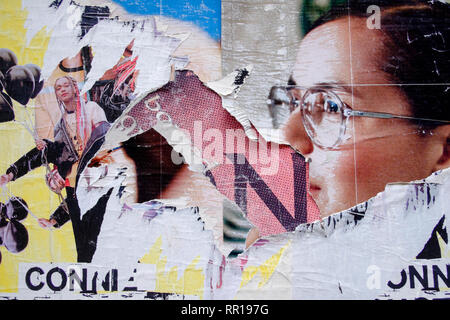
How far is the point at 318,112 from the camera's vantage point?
1520 mm

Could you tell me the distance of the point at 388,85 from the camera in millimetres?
1505

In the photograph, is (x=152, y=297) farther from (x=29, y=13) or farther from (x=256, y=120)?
(x=29, y=13)

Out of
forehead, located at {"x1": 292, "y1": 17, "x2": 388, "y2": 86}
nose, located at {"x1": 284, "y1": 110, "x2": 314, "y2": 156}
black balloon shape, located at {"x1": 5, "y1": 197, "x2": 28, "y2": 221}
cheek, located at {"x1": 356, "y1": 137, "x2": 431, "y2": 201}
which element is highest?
forehead, located at {"x1": 292, "y1": 17, "x2": 388, "y2": 86}

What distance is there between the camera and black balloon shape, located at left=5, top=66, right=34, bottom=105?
1.59 metres

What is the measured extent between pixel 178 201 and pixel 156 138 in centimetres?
29

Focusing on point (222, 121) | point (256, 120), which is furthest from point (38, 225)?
point (256, 120)

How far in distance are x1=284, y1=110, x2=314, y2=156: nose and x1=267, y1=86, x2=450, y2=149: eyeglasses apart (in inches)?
0.7

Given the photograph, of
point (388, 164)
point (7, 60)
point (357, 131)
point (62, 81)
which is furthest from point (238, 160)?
point (7, 60)

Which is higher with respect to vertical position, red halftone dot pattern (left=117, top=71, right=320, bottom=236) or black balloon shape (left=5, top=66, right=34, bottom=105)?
black balloon shape (left=5, top=66, right=34, bottom=105)

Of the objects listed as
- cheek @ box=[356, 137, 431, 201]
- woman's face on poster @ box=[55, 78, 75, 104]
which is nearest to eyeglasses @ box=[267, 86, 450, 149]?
cheek @ box=[356, 137, 431, 201]

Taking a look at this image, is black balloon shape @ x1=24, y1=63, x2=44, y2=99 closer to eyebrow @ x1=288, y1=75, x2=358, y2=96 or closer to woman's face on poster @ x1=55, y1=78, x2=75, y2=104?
woman's face on poster @ x1=55, y1=78, x2=75, y2=104

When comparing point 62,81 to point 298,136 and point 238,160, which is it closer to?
point 238,160

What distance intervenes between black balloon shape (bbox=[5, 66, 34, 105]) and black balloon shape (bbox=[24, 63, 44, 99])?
13 mm

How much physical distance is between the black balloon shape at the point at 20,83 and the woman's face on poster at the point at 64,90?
12cm
